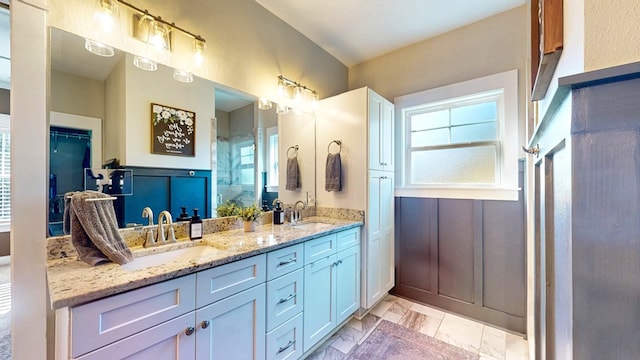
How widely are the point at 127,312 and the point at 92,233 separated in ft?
1.35

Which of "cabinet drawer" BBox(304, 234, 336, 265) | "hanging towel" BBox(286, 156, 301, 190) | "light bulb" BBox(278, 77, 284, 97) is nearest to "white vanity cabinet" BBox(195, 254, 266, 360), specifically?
"cabinet drawer" BBox(304, 234, 336, 265)

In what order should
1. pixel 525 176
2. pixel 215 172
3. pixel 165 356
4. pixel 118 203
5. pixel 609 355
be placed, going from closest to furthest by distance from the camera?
1. pixel 609 355
2. pixel 165 356
3. pixel 118 203
4. pixel 215 172
5. pixel 525 176

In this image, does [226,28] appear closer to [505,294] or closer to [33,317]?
[33,317]

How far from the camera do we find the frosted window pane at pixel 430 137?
8.47 ft

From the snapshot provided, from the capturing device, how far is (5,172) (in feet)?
3.48

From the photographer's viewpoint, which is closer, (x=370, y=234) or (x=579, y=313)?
(x=579, y=313)

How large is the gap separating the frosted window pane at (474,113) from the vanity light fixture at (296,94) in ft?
4.58

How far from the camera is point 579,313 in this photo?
458 mm

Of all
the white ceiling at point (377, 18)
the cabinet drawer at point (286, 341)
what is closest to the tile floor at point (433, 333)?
the cabinet drawer at point (286, 341)

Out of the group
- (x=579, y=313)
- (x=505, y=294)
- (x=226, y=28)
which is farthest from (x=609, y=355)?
(x=226, y=28)

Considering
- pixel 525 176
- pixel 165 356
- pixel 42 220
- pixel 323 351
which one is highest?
pixel 525 176

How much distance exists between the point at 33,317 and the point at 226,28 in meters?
1.96

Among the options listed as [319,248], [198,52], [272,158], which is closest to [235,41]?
[198,52]

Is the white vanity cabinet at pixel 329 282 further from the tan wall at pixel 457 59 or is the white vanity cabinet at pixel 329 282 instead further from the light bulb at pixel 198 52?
the tan wall at pixel 457 59
